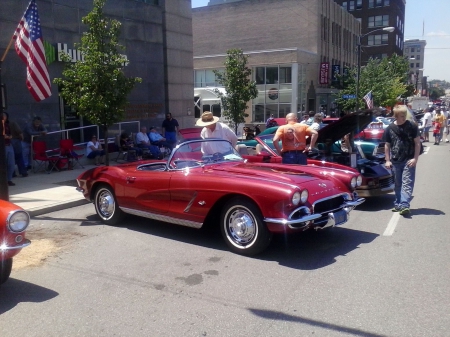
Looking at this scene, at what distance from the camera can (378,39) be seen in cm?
7756

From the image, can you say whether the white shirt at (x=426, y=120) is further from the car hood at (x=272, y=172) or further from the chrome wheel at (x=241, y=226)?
the chrome wheel at (x=241, y=226)

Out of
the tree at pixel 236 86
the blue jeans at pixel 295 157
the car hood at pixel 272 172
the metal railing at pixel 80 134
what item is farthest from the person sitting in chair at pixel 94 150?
the tree at pixel 236 86

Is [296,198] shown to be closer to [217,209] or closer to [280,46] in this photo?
[217,209]

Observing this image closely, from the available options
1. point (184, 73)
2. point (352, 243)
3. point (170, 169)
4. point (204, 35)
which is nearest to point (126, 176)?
point (170, 169)

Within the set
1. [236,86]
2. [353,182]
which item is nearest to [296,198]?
[353,182]

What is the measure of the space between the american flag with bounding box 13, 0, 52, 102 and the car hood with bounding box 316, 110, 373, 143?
5336 millimetres

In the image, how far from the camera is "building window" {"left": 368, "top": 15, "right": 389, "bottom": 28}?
74.8 m

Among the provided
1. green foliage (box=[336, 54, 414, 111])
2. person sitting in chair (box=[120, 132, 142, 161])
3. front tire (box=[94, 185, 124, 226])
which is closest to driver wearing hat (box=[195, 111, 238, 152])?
front tire (box=[94, 185, 124, 226])

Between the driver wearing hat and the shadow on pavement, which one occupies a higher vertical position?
the driver wearing hat

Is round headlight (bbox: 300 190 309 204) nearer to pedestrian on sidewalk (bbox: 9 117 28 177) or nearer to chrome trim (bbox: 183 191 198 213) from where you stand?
chrome trim (bbox: 183 191 198 213)

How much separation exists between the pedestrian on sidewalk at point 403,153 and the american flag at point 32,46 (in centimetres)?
637

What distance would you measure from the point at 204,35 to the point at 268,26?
7217 mm

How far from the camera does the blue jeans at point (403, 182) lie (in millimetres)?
7902

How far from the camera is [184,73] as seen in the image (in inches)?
842
